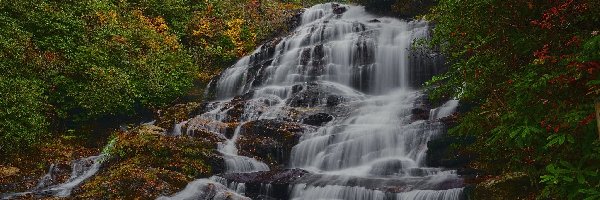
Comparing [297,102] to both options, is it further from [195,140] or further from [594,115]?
[594,115]

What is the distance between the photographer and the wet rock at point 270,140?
1553 cm

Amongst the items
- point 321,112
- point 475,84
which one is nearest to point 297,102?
point 321,112

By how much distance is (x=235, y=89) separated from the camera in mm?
23391

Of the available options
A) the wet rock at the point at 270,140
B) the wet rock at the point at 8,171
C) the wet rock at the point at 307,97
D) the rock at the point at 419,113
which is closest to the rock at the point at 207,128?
the wet rock at the point at 270,140

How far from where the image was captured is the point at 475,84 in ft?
26.0

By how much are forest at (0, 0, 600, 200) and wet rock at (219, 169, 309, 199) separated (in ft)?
1.92

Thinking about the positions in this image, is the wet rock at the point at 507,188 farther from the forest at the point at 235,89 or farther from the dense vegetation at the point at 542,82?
the dense vegetation at the point at 542,82

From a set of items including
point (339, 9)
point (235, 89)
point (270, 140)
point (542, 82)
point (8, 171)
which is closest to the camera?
point (542, 82)

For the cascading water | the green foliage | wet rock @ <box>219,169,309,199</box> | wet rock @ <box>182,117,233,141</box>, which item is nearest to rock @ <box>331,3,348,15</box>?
the cascading water

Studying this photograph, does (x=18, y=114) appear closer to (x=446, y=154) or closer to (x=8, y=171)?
(x=8, y=171)

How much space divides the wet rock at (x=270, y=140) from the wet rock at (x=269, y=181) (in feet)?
5.25

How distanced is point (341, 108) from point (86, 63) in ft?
32.4

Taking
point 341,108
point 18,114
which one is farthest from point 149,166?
point 341,108

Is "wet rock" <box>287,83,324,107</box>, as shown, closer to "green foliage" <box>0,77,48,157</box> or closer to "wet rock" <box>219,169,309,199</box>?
"wet rock" <box>219,169,309,199</box>
